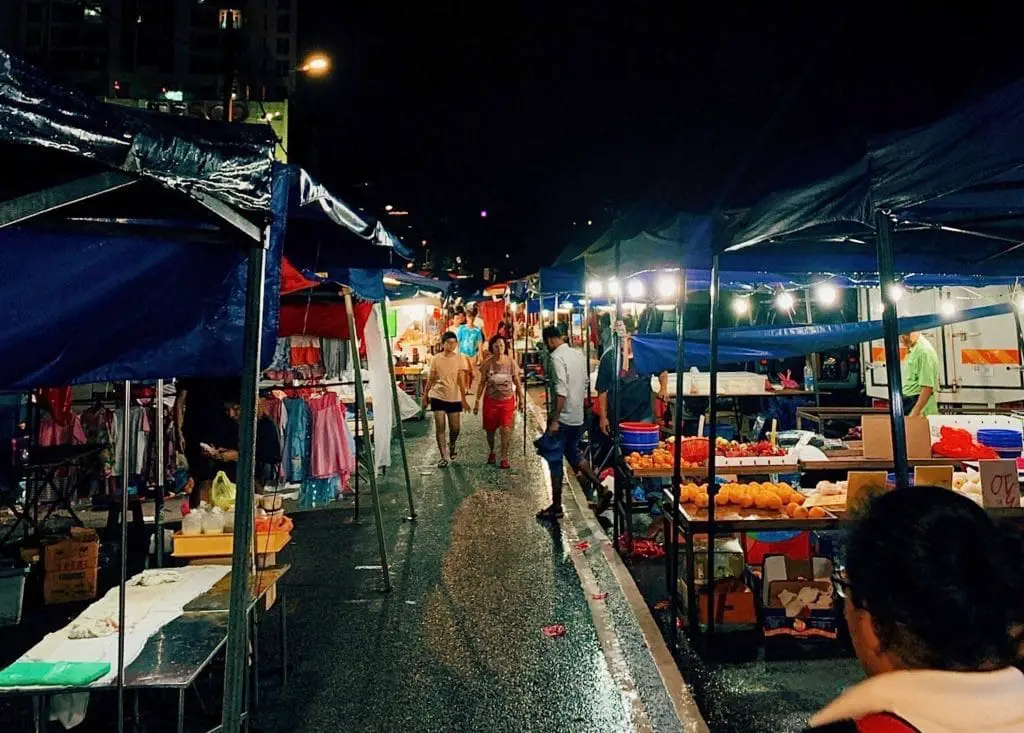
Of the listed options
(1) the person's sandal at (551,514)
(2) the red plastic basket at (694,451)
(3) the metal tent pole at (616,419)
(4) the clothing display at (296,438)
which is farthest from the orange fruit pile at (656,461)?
(4) the clothing display at (296,438)

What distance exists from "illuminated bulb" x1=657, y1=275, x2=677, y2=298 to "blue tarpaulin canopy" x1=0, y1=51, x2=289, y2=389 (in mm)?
7405

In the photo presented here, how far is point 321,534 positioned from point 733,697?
532 centimetres

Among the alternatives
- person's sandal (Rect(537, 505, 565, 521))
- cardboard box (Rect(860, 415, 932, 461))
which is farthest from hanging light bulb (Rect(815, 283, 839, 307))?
person's sandal (Rect(537, 505, 565, 521))

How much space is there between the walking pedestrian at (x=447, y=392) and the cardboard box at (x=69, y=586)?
19.9 ft

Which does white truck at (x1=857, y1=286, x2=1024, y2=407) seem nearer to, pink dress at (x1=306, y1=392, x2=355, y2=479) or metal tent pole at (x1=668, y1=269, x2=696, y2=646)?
metal tent pole at (x1=668, y1=269, x2=696, y2=646)

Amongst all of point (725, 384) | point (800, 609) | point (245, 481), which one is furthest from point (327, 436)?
point (725, 384)

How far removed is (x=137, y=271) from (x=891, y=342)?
3.82 metres

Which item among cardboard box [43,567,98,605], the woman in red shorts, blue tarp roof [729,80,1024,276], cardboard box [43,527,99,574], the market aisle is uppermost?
blue tarp roof [729,80,1024,276]

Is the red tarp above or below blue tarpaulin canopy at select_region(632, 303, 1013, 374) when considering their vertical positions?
above

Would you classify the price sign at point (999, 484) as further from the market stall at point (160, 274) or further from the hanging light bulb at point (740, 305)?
the hanging light bulb at point (740, 305)

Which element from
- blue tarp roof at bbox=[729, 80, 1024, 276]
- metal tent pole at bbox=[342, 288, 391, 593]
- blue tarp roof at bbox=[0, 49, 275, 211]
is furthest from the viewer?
metal tent pole at bbox=[342, 288, 391, 593]

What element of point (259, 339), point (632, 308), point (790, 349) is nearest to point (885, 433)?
point (790, 349)

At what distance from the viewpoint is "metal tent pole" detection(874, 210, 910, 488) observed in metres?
3.09

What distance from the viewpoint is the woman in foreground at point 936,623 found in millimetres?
1155
